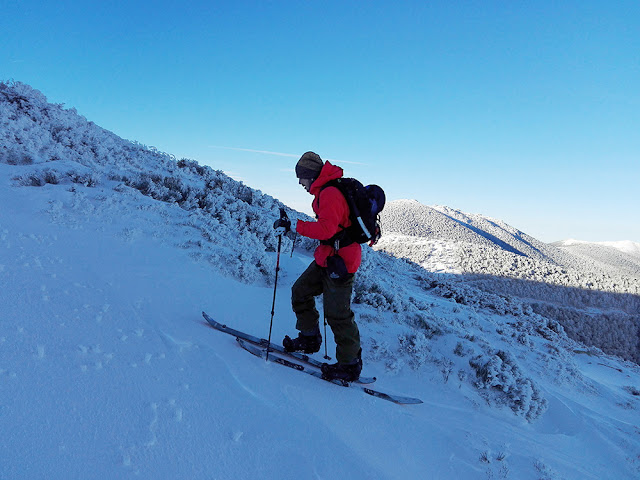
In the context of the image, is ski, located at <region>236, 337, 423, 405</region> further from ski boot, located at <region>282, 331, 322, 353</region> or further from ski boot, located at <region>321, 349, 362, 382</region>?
ski boot, located at <region>282, 331, 322, 353</region>

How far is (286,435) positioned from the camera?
2494 mm

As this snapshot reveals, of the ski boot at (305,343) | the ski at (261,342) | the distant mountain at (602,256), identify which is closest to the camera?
the ski at (261,342)

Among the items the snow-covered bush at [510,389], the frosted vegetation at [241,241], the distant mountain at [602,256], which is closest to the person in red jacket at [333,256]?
the frosted vegetation at [241,241]

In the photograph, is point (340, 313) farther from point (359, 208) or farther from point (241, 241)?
point (241, 241)

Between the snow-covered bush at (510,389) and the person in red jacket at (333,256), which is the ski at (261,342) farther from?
the snow-covered bush at (510,389)

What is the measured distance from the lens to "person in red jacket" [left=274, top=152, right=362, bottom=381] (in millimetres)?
3332

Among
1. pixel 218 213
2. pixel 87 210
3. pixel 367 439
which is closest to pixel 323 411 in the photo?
pixel 367 439

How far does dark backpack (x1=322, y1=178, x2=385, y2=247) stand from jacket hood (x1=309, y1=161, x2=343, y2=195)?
0.15 ft

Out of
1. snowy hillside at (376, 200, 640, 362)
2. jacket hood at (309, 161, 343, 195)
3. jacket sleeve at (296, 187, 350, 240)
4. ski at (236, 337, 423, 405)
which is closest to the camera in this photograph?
jacket sleeve at (296, 187, 350, 240)

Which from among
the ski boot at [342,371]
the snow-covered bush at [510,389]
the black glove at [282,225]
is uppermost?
the black glove at [282,225]

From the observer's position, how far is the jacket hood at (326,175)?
346 cm

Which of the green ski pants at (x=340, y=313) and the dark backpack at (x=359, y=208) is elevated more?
the dark backpack at (x=359, y=208)

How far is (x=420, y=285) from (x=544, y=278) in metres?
52.7

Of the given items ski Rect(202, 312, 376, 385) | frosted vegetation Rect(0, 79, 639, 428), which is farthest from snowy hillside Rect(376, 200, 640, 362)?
ski Rect(202, 312, 376, 385)
